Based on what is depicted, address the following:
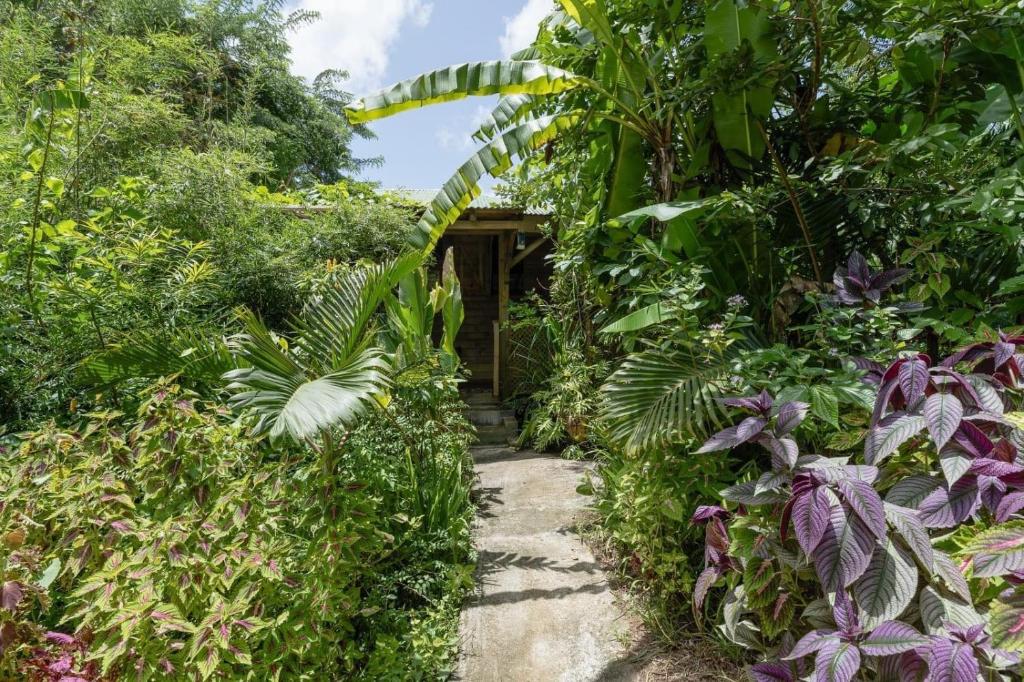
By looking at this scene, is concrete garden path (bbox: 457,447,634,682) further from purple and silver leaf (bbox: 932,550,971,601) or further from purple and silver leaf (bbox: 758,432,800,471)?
purple and silver leaf (bbox: 932,550,971,601)

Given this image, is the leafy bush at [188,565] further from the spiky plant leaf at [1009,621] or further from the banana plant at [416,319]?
the spiky plant leaf at [1009,621]

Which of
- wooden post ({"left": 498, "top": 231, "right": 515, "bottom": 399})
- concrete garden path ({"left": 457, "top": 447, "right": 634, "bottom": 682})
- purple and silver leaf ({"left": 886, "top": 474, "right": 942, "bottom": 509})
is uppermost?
wooden post ({"left": 498, "top": 231, "right": 515, "bottom": 399})

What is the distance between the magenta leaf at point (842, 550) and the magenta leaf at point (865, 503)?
0.13ft

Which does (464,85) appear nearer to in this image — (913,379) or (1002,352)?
(913,379)

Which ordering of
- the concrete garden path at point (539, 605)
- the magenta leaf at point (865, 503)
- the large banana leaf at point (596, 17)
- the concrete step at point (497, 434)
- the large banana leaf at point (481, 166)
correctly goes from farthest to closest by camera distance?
the concrete step at point (497, 434)
the large banana leaf at point (481, 166)
the large banana leaf at point (596, 17)
the concrete garden path at point (539, 605)
the magenta leaf at point (865, 503)

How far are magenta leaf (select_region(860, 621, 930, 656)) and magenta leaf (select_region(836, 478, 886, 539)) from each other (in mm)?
231

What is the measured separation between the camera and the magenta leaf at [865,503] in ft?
4.23

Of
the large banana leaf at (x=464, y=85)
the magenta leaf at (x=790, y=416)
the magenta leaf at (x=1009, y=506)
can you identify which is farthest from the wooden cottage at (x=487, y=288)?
the magenta leaf at (x=1009, y=506)

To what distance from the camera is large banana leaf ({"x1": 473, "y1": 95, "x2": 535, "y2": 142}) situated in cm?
343

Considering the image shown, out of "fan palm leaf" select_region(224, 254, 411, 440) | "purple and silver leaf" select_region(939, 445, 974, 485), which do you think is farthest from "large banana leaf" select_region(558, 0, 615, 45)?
"purple and silver leaf" select_region(939, 445, 974, 485)

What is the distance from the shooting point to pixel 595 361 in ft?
15.8

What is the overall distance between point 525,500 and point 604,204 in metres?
2.57

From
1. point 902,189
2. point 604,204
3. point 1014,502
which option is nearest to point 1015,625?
point 1014,502

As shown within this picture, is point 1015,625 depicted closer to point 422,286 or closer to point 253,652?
point 253,652
